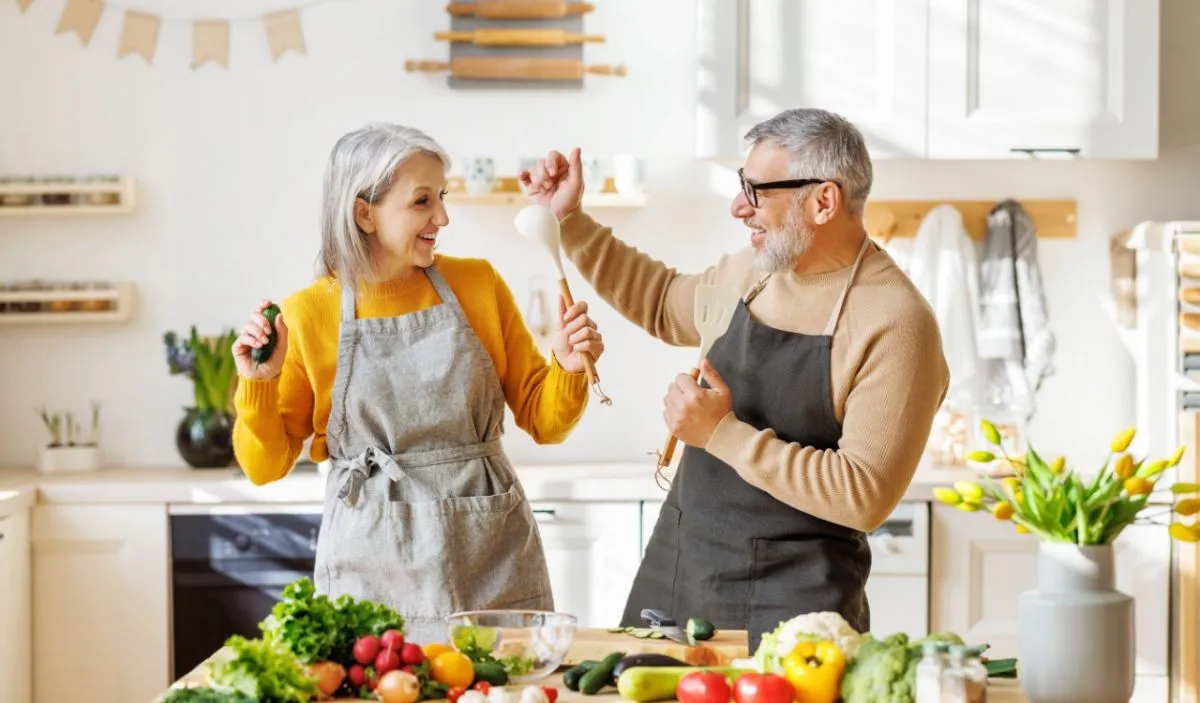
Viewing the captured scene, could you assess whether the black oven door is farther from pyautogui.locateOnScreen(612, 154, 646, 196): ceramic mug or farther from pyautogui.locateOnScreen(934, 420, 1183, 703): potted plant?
pyautogui.locateOnScreen(934, 420, 1183, 703): potted plant

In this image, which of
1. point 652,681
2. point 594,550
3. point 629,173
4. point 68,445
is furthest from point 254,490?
point 652,681

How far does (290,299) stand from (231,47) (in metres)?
1.78

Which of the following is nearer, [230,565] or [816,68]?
[230,565]

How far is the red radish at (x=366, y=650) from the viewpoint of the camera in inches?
63.0

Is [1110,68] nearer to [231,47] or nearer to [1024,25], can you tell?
[1024,25]

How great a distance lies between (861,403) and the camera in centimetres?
206

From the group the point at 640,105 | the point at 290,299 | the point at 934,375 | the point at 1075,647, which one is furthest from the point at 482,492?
the point at 640,105

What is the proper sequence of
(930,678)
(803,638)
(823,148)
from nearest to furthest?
1. (930,678)
2. (803,638)
3. (823,148)

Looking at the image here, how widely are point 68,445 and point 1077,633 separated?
3.01 m

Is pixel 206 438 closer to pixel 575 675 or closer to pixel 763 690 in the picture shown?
pixel 575 675

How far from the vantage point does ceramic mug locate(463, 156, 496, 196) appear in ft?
12.2

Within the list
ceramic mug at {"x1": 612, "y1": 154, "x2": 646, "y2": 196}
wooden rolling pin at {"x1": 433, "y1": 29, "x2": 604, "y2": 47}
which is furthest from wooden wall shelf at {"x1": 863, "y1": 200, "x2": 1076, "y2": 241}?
wooden rolling pin at {"x1": 433, "y1": 29, "x2": 604, "y2": 47}

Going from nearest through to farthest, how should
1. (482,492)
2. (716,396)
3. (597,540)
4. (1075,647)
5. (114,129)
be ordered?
(1075,647) → (716,396) → (482,492) → (597,540) → (114,129)

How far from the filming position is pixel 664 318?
2.55 meters
